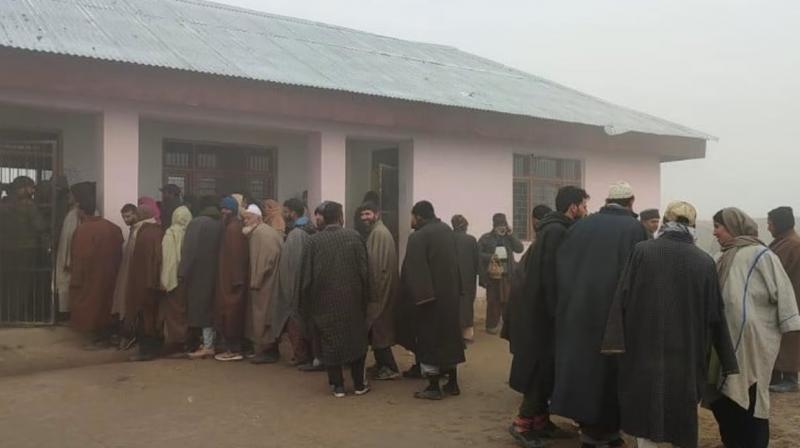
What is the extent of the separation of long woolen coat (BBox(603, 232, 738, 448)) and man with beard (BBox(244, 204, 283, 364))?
4.09 meters

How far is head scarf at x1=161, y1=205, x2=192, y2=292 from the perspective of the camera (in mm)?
7344

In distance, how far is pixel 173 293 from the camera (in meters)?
7.43

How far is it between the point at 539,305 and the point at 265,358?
357 centimetres

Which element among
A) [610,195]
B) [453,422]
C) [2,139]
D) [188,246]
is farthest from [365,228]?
[2,139]

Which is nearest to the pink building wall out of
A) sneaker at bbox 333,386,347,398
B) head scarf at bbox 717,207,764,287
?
sneaker at bbox 333,386,347,398

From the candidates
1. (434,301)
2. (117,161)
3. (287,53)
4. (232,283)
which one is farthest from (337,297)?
(287,53)

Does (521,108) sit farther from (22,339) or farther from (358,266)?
(22,339)

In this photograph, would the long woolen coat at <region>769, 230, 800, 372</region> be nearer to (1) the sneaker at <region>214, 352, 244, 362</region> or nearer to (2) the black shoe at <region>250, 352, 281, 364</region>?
(2) the black shoe at <region>250, 352, 281, 364</region>

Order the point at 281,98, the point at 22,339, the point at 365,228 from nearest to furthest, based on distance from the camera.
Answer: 1. the point at 365,228
2. the point at 22,339
3. the point at 281,98

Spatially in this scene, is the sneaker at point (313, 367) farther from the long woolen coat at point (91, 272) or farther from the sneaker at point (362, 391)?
the long woolen coat at point (91, 272)

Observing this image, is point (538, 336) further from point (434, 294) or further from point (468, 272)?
point (468, 272)

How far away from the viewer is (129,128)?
8.23 meters

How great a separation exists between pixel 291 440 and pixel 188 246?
303 centimetres

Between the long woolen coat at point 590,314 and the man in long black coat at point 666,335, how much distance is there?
23 cm
